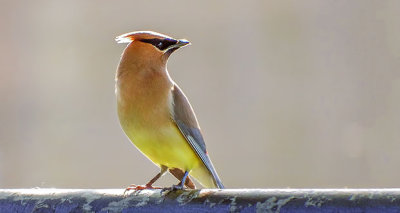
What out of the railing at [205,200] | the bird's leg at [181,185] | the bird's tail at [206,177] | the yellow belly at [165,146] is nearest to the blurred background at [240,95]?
the bird's tail at [206,177]

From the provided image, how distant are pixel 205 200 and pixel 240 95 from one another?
5.16 meters

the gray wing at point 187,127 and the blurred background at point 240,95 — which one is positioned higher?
the gray wing at point 187,127

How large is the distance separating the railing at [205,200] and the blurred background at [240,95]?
4.91 m

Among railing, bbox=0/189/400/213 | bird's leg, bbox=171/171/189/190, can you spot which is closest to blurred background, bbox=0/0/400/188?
bird's leg, bbox=171/171/189/190

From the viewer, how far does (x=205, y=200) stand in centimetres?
153

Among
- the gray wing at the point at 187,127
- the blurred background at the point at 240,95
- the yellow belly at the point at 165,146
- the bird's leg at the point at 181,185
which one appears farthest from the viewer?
the blurred background at the point at 240,95

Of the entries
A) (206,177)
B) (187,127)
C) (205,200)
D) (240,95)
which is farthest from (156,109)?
(240,95)

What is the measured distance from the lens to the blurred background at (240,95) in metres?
6.63

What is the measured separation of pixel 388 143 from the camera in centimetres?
666

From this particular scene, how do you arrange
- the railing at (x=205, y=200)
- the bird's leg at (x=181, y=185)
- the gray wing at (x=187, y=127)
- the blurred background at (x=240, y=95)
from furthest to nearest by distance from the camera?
the blurred background at (x=240, y=95), the gray wing at (x=187, y=127), the bird's leg at (x=181, y=185), the railing at (x=205, y=200)

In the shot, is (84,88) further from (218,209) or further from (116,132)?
(218,209)

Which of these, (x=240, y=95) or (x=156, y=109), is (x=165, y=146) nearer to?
(x=156, y=109)

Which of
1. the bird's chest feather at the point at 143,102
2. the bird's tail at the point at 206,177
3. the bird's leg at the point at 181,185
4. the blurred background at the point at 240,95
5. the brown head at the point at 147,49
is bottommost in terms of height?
the blurred background at the point at 240,95

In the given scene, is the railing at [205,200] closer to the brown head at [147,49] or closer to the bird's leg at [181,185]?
the bird's leg at [181,185]
